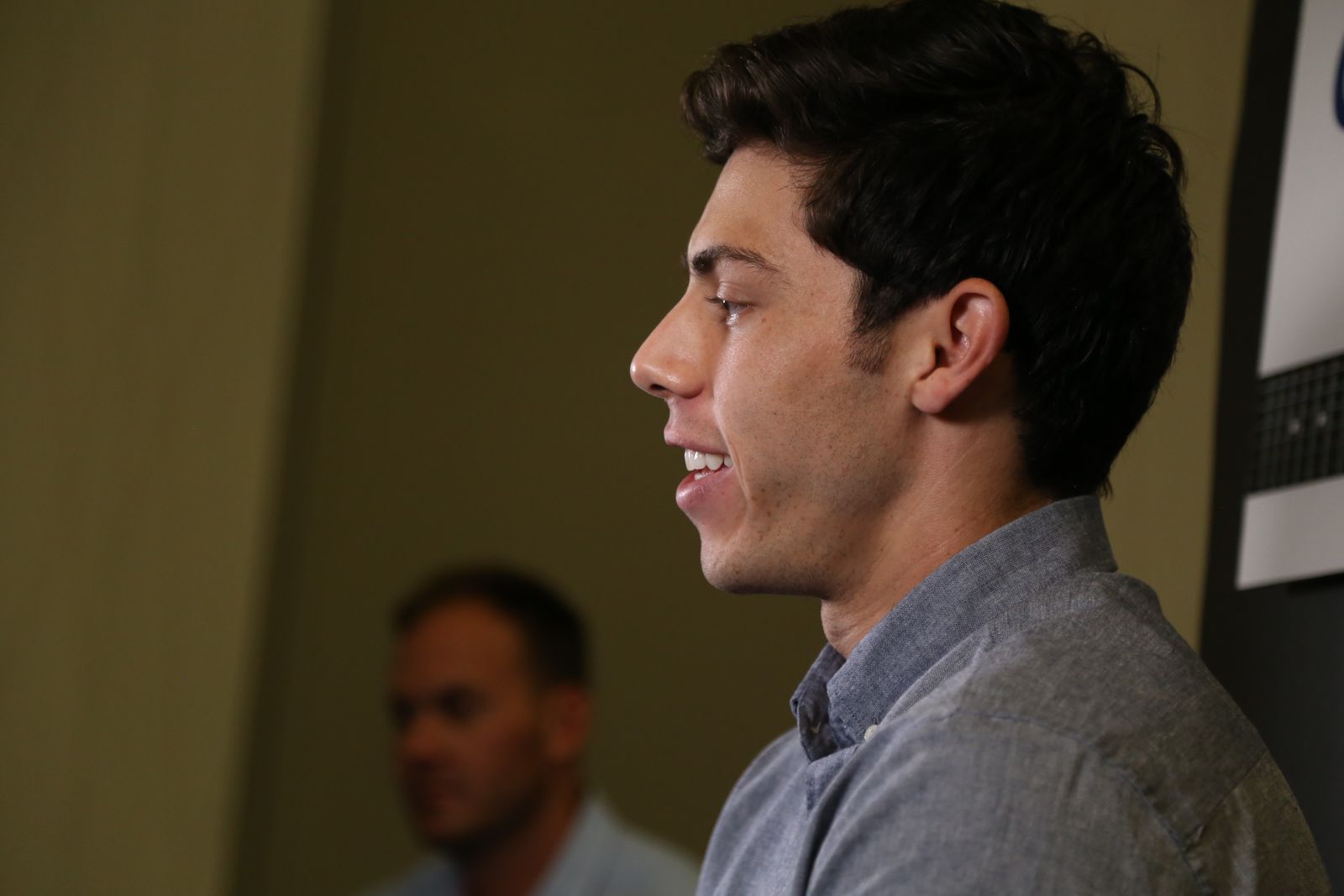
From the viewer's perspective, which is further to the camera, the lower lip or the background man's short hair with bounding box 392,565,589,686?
the background man's short hair with bounding box 392,565,589,686

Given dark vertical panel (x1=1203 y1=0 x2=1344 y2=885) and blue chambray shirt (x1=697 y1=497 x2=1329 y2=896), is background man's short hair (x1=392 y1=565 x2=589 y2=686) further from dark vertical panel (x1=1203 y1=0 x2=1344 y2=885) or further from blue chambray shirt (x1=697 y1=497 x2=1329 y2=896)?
blue chambray shirt (x1=697 y1=497 x2=1329 y2=896)

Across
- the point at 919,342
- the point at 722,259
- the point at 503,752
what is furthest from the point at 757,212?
the point at 503,752

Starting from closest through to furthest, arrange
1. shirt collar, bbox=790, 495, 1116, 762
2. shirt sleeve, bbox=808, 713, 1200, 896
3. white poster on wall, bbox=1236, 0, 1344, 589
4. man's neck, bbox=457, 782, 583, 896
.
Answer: shirt sleeve, bbox=808, 713, 1200, 896, shirt collar, bbox=790, 495, 1116, 762, white poster on wall, bbox=1236, 0, 1344, 589, man's neck, bbox=457, 782, 583, 896

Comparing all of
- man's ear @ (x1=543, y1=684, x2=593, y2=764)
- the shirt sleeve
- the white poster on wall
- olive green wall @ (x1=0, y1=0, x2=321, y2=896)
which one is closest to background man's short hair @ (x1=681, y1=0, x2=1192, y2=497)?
the white poster on wall

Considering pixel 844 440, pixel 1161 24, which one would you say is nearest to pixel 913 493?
pixel 844 440

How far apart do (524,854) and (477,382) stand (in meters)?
0.69

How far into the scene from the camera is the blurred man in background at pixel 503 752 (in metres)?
1.88

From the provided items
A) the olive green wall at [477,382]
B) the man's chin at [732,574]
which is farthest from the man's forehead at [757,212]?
the olive green wall at [477,382]

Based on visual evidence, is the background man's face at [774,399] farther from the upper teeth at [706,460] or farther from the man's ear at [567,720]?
the man's ear at [567,720]

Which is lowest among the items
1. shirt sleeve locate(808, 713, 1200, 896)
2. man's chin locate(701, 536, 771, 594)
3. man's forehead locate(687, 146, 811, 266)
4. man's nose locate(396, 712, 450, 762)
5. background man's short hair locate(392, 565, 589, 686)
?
man's nose locate(396, 712, 450, 762)

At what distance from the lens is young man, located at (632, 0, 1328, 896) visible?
2.74 ft

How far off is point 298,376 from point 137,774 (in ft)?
2.06

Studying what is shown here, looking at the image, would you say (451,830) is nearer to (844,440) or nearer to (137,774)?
(137,774)

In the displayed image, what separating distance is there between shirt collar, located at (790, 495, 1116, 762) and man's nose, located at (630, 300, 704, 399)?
0.74 ft
